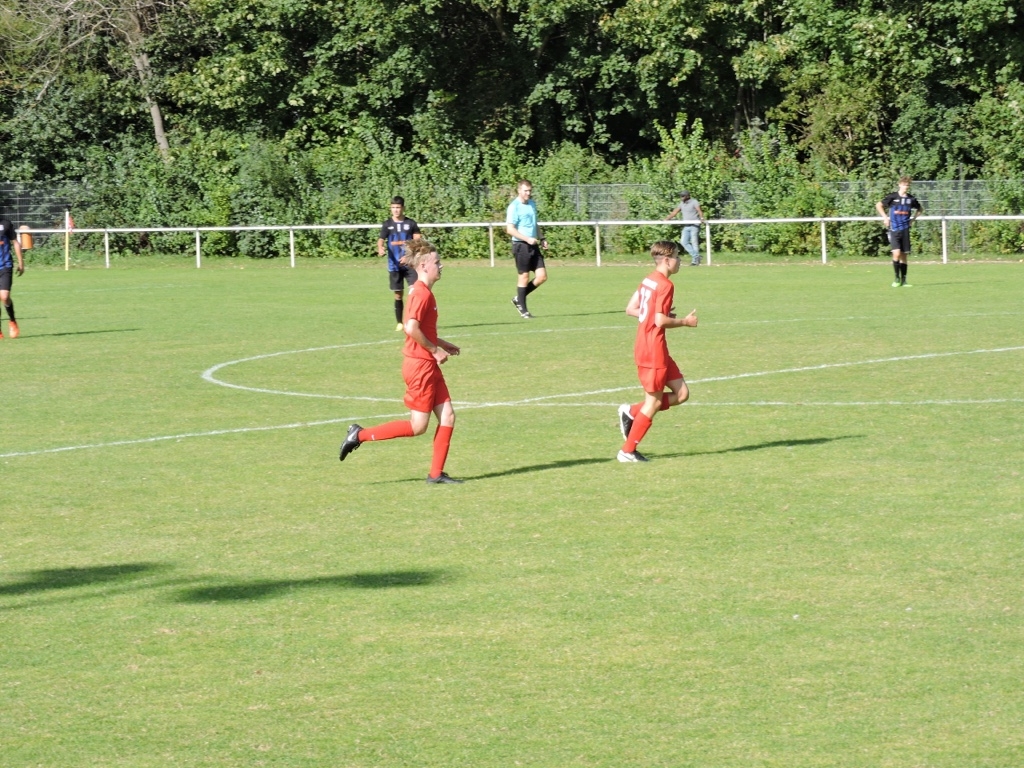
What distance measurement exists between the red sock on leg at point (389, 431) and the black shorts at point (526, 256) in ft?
40.4

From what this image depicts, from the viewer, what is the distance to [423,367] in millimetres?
A: 10836

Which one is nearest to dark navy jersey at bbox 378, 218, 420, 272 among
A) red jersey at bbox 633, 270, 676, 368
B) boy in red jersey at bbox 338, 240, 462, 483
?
red jersey at bbox 633, 270, 676, 368

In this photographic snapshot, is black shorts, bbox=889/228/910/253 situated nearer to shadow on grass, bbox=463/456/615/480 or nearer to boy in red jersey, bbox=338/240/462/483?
shadow on grass, bbox=463/456/615/480

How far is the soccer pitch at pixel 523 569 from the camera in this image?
19.7 feet

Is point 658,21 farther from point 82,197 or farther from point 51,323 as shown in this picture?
point 51,323

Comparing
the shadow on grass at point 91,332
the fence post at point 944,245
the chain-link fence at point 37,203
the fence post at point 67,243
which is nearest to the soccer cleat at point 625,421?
the shadow on grass at point 91,332

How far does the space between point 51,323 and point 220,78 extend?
2641cm

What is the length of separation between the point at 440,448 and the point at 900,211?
60.9ft

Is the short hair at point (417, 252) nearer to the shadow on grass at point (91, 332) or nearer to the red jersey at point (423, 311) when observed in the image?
the red jersey at point (423, 311)

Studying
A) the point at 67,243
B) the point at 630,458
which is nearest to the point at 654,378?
the point at 630,458

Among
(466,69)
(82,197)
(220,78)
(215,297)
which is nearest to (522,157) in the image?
(466,69)

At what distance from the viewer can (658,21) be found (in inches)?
1790

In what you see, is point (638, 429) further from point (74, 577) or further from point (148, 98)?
point (148, 98)

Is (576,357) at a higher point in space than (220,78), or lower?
lower
